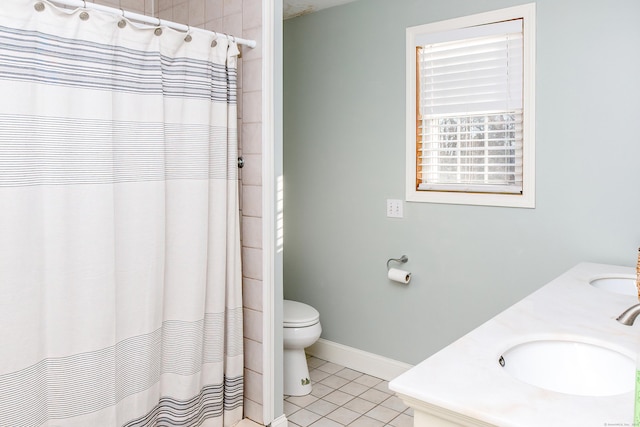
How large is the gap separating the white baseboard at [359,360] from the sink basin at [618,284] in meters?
1.28

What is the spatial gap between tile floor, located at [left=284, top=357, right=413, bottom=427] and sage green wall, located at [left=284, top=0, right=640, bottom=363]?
0.24m

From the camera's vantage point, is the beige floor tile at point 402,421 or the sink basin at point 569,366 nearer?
the sink basin at point 569,366

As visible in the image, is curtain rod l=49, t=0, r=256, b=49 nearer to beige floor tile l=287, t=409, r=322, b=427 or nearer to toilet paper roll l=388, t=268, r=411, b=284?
toilet paper roll l=388, t=268, r=411, b=284

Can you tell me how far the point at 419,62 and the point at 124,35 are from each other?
1.66 m

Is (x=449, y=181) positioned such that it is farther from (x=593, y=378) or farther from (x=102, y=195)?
(x=102, y=195)

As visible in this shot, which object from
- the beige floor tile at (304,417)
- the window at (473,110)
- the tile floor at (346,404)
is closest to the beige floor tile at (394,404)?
the tile floor at (346,404)

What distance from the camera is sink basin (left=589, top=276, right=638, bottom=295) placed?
2.02 meters

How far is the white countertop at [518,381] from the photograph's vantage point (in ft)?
3.05

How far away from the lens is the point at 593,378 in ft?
4.25

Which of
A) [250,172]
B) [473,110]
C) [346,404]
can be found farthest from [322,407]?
[473,110]

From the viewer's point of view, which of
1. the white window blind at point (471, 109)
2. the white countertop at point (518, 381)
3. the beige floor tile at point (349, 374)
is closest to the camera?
the white countertop at point (518, 381)

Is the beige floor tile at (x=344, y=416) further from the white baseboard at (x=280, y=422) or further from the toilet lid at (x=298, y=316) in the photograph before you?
the toilet lid at (x=298, y=316)

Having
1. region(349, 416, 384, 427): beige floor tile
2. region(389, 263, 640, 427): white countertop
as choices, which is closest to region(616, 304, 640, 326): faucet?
region(389, 263, 640, 427): white countertop

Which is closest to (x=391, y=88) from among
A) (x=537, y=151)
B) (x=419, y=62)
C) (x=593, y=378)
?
(x=419, y=62)
